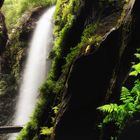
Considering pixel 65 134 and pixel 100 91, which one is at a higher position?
pixel 100 91

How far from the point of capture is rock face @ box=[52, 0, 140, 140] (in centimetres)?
649

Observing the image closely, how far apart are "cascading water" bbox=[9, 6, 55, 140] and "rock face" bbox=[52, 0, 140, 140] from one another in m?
5.52

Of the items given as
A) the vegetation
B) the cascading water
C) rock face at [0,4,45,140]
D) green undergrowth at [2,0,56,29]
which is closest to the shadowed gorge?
the vegetation

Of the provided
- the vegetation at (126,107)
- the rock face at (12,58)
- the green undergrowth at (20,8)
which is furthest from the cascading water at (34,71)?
the vegetation at (126,107)

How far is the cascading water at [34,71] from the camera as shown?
12844 millimetres

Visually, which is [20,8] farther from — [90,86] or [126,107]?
[126,107]

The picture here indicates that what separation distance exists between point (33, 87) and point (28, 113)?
44.3 inches

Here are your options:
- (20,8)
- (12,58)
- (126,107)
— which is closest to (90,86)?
(126,107)

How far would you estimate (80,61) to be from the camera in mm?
6988

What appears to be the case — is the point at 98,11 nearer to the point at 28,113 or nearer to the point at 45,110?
the point at 45,110

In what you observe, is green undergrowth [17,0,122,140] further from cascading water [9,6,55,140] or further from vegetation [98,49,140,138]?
cascading water [9,6,55,140]

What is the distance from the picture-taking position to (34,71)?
13.8 metres

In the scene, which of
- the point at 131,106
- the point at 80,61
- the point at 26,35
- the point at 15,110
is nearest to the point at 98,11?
the point at 80,61

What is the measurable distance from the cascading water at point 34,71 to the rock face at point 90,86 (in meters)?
5.52
